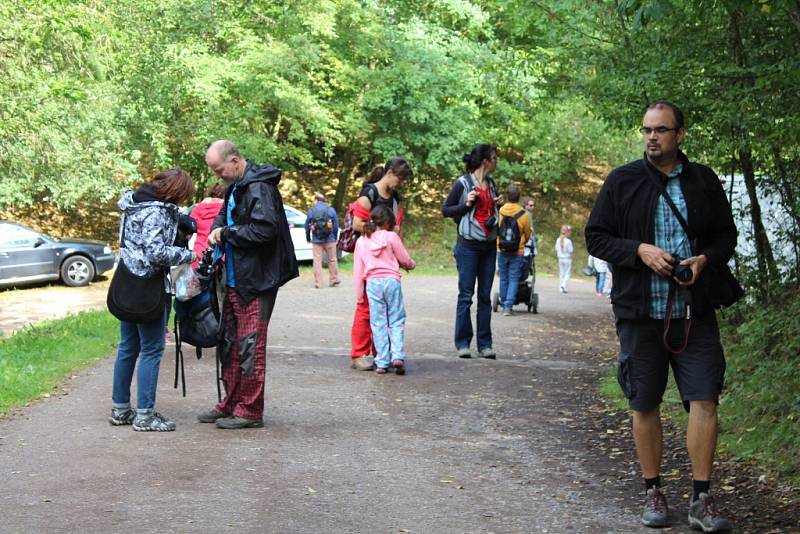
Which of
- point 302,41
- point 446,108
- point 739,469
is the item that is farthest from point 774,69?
point 446,108

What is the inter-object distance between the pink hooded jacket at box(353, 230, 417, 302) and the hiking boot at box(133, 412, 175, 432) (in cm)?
334

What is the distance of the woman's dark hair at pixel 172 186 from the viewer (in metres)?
7.47

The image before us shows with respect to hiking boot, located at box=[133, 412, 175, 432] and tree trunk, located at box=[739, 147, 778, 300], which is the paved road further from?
tree trunk, located at box=[739, 147, 778, 300]

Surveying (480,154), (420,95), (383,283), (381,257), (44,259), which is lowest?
(44,259)

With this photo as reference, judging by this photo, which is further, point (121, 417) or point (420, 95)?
point (420, 95)

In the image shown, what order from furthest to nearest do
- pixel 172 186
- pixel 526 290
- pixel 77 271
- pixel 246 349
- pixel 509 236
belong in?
pixel 77 271, pixel 526 290, pixel 509 236, pixel 246 349, pixel 172 186

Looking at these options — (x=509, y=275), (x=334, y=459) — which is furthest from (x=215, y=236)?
(x=509, y=275)

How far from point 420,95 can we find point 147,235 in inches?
945

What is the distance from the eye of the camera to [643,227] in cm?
543

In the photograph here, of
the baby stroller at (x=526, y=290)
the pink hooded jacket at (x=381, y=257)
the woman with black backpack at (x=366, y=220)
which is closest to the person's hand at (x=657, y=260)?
the pink hooded jacket at (x=381, y=257)

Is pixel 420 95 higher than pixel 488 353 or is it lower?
higher

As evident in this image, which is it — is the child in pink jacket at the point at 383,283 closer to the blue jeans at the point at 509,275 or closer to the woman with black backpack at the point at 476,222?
the woman with black backpack at the point at 476,222

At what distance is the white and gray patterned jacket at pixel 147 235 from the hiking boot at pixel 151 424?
949 millimetres

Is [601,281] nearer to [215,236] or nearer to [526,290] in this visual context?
[526,290]
